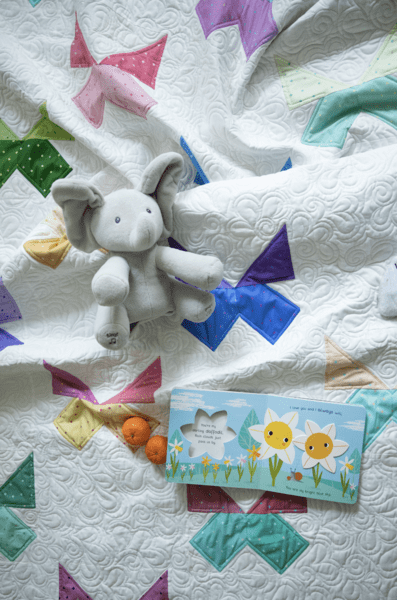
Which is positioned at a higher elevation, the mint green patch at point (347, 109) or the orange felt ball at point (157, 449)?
the mint green patch at point (347, 109)

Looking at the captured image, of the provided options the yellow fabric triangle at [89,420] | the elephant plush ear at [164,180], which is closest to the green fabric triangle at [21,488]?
the yellow fabric triangle at [89,420]

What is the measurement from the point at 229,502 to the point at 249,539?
9 cm

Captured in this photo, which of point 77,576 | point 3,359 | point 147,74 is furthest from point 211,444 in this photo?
point 147,74

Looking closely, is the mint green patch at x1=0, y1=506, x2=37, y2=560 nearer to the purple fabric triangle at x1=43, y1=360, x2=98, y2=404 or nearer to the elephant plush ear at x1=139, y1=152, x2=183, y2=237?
the purple fabric triangle at x1=43, y1=360, x2=98, y2=404

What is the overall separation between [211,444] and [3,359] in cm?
59

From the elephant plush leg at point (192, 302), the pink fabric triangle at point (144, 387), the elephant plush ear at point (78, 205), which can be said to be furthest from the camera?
the pink fabric triangle at point (144, 387)

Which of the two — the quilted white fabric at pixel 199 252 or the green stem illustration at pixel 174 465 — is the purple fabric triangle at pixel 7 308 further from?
the green stem illustration at pixel 174 465

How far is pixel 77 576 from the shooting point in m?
1.04

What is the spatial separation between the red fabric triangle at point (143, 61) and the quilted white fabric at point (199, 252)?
24 millimetres

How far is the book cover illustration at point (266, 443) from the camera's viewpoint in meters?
0.97

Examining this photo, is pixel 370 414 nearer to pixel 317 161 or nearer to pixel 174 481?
pixel 174 481

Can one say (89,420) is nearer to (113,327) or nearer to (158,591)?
(113,327)

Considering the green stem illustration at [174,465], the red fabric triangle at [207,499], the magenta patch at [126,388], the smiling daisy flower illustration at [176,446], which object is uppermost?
the magenta patch at [126,388]

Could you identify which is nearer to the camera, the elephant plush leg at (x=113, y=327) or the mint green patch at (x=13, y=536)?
the elephant plush leg at (x=113, y=327)
